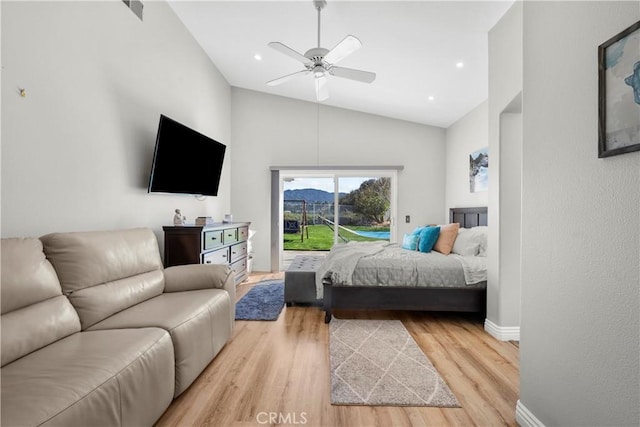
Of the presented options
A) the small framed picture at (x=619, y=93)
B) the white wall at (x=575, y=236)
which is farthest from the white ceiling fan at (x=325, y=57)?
the small framed picture at (x=619, y=93)

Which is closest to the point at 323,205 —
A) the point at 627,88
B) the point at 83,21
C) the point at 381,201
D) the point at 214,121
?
the point at 381,201

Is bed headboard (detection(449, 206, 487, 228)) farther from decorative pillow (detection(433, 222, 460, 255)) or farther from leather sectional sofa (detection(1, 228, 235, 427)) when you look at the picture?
leather sectional sofa (detection(1, 228, 235, 427))

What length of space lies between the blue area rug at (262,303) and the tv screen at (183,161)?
4.84 feet

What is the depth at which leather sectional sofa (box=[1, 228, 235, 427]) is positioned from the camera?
1.04 metres

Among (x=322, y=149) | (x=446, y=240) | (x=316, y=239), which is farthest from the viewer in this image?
(x=316, y=239)

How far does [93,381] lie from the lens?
43.1 inches

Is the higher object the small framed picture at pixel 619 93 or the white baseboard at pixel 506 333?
the small framed picture at pixel 619 93

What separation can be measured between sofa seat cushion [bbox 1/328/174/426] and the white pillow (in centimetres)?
303

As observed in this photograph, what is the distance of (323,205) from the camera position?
17.7 ft

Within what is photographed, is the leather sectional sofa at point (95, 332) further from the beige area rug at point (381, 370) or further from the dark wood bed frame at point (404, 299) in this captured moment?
the dark wood bed frame at point (404, 299)

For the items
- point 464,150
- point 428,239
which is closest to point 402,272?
point 428,239

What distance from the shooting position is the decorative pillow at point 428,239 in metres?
3.49

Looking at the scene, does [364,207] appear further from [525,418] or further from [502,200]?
[525,418]

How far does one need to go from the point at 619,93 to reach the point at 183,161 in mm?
3366
